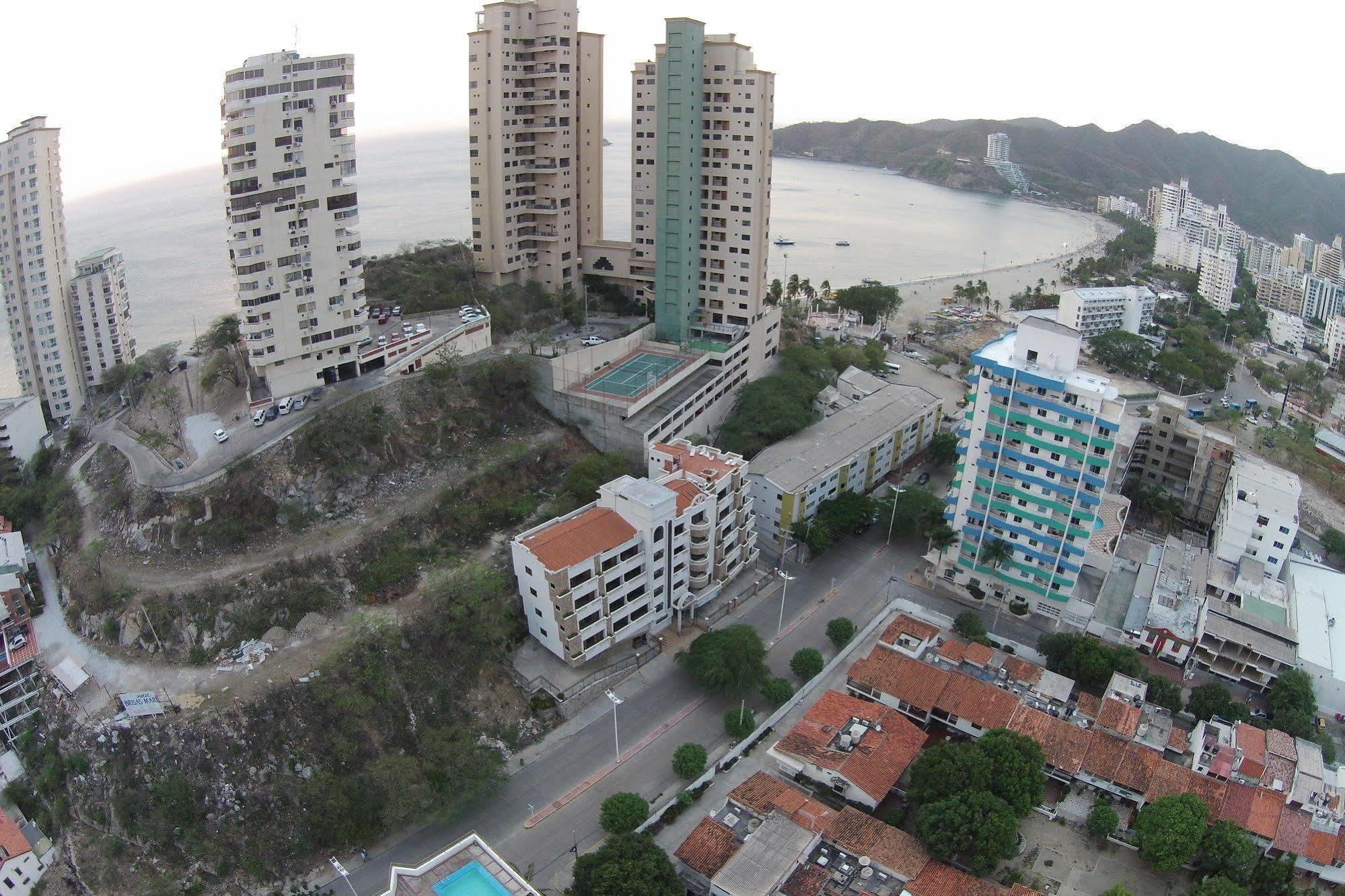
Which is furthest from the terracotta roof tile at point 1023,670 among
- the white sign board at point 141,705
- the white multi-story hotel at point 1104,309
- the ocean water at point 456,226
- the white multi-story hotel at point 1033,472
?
the ocean water at point 456,226

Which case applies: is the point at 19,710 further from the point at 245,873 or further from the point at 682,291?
the point at 682,291

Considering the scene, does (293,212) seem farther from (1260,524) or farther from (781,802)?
(1260,524)

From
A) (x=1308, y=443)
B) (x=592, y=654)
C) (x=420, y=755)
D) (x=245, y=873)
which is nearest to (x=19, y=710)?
(x=245, y=873)

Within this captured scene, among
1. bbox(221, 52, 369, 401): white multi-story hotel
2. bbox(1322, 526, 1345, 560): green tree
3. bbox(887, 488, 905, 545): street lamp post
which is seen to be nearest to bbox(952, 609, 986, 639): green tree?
bbox(887, 488, 905, 545): street lamp post

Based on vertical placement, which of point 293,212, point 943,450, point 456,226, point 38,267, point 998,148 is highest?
point 998,148

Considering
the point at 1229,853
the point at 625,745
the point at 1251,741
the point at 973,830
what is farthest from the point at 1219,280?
the point at 625,745
